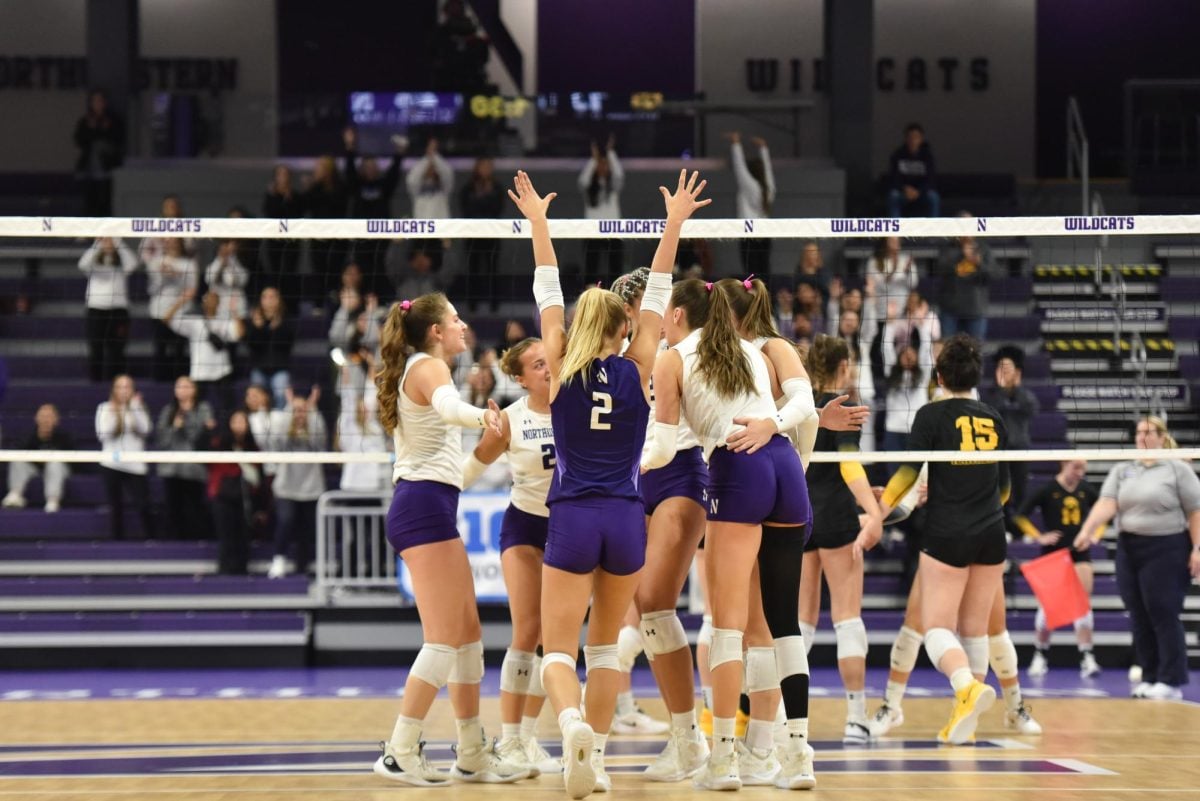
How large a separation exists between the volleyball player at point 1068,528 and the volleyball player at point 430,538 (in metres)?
7.69

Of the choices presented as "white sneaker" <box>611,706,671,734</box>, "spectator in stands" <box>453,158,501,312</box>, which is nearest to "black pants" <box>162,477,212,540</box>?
"spectator in stands" <box>453,158,501,312</box>

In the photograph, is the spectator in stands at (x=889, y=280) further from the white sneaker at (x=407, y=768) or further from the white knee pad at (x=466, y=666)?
the white sneaker at (x=407, y=768)

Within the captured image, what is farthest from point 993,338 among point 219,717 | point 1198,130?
point 219,717

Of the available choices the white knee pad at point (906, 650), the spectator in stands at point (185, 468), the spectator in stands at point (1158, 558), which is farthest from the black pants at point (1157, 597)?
the spectator in stands at point (185, 468)

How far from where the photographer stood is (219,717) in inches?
408

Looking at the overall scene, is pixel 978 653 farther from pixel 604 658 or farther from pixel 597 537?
pixel 597 537

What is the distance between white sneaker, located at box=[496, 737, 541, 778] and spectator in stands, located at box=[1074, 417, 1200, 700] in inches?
235

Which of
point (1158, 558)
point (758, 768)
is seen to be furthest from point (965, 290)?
point (758, 768)

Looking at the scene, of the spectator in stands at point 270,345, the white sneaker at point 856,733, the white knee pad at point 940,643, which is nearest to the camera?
the white knee pad at point 940,643

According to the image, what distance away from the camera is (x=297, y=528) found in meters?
15.2

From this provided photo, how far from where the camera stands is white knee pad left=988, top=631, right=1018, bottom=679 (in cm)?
923

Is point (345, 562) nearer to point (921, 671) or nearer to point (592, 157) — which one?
point (921, 671)

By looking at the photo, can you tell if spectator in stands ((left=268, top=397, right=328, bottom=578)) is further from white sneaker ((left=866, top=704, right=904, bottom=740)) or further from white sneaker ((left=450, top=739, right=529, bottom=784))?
white sneaker ((left=450, top=739, right=529, bottom=784))

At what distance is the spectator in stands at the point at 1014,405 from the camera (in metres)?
13.9
